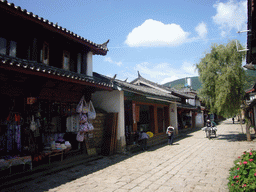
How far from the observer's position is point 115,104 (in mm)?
10234

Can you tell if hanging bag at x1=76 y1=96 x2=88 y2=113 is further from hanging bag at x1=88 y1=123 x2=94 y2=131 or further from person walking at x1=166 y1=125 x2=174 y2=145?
person walking at x1=166 y1=125 x2=174 y2=145

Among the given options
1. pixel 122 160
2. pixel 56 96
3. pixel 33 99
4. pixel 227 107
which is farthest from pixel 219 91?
pixel 33 99

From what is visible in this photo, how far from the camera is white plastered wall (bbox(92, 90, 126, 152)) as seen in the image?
391 inches

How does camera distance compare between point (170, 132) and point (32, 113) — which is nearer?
point (32, 113)

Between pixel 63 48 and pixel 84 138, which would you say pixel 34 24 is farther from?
pixel 84 138

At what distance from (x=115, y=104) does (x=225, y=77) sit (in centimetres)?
855

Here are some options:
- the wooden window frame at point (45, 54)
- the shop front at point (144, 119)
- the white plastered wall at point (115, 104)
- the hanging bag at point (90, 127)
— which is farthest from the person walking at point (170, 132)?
the wooden window frame at point (45, 54)

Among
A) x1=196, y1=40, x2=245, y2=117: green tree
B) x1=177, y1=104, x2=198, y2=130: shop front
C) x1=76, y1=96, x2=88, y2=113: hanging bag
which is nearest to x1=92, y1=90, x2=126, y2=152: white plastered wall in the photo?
x1=76, y1=96, x2=88, y2=113: hanging bag

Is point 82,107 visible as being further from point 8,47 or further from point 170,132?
point 170,132

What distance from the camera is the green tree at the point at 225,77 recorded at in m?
13.0

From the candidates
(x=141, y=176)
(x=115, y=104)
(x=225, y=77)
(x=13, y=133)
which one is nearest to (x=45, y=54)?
(x=13, y=133)

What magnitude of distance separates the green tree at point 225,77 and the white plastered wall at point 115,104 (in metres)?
7.83

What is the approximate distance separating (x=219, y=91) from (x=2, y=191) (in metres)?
→ 13.7

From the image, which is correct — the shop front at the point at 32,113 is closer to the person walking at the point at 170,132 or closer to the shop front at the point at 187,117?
the person walking at the point at 170,132
